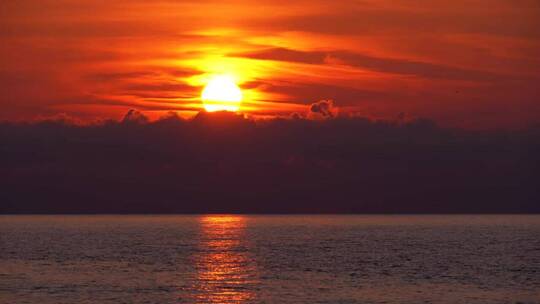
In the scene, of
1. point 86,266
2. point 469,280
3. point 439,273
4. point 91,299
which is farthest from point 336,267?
point 91,299

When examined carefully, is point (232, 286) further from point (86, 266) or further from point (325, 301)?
point (86, 266)

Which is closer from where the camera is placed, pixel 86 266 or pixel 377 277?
pixel 377 277

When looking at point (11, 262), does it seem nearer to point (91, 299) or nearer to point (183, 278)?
point (183, 278)

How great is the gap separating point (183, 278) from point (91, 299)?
22608 mm

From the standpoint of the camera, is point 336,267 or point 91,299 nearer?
point 91,299

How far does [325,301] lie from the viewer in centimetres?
7681

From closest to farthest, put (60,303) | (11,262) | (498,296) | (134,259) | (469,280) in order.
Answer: (60,303), (498,296), (469,280), (11,262), (134,259)

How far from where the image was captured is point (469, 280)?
325ft

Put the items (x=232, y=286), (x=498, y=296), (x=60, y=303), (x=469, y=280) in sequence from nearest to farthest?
(x=60, y=303) → (x=498, y=296) → (x=232, y=286) → (x=469, y=280)

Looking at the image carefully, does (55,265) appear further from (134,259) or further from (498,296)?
(498,296)

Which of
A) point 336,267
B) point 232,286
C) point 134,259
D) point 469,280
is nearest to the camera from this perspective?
point 232,286

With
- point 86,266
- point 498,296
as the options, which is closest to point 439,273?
point 498,296

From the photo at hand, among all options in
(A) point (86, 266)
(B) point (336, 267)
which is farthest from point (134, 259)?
(B) point (336, 267)

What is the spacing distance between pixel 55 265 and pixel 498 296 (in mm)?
63505
